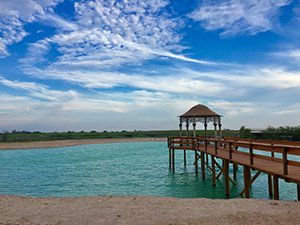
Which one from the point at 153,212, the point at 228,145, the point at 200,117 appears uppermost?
the point at 200,117

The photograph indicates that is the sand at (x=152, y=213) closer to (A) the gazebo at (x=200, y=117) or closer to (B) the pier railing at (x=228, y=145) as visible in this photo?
(B) the pier railing at (x=228, y=145)

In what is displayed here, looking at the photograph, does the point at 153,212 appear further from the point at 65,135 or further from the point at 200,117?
the point at 65,135

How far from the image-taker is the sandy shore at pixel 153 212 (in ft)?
22.3

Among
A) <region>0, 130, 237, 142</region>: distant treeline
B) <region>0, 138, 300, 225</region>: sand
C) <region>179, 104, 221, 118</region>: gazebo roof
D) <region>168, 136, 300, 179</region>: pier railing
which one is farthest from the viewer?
<region>0, 130, 237, 142</region>: distant treeline

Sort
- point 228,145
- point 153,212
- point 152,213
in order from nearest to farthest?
point 152,213
point 153,212
point 228,145

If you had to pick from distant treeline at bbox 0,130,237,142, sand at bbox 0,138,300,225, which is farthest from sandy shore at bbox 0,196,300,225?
distant treeline at bbox 0,130,237,142

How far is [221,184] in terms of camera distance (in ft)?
60.5

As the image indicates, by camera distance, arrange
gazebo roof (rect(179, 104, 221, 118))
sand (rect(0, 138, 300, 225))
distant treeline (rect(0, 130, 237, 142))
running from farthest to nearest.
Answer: distant treeline (rect(0, 130, 237, 142)), gazebo roof (rect(179, 104, 221, 118)), sand (rect(0, 138, 300, 225))

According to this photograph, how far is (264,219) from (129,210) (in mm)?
3428

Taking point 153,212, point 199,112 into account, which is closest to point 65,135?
point 199,112

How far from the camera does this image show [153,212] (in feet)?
25.5

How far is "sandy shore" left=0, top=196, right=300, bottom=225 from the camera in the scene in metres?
6.81

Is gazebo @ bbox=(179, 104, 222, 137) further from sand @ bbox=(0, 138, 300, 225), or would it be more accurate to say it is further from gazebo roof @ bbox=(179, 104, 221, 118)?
sand @ bbox=(0, 138, 300, 225)

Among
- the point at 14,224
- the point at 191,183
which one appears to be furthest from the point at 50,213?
the point at 191,183
